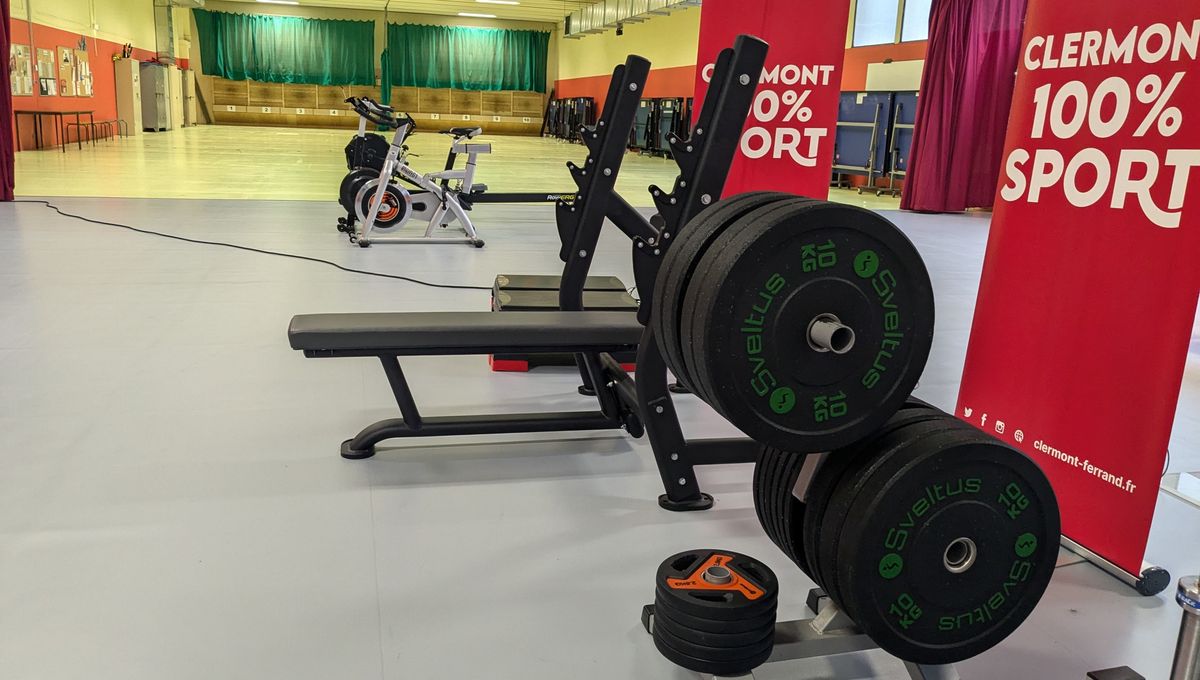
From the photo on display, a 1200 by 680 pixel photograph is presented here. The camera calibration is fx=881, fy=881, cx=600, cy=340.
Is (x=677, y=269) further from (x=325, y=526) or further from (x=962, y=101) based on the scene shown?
(x=962, y=101)

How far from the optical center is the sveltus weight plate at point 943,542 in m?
1.40

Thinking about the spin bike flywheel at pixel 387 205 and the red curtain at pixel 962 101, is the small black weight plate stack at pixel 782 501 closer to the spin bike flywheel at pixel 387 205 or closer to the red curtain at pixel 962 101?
the spin bike flywheel at pixel 387 205

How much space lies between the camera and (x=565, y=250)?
10.5 feet

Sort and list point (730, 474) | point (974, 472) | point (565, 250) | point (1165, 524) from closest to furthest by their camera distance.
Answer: point (974, 472), point (1165, 524), point (730, 474), point (565, 250)

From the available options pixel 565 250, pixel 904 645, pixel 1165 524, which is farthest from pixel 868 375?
pixel 565 250

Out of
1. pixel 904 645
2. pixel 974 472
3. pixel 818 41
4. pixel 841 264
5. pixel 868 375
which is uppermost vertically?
pixel 818 41

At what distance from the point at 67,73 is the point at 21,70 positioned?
2.56 metres

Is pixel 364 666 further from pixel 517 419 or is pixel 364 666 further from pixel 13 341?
pixel 13 341

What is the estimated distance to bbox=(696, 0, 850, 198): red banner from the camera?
3.47 m

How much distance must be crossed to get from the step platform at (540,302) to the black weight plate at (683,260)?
4.83 feet

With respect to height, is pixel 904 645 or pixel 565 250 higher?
pixel 565 250

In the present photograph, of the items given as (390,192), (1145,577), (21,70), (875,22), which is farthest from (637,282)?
(21,70)

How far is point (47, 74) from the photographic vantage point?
43.9ft

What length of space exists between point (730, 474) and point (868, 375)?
118cm
